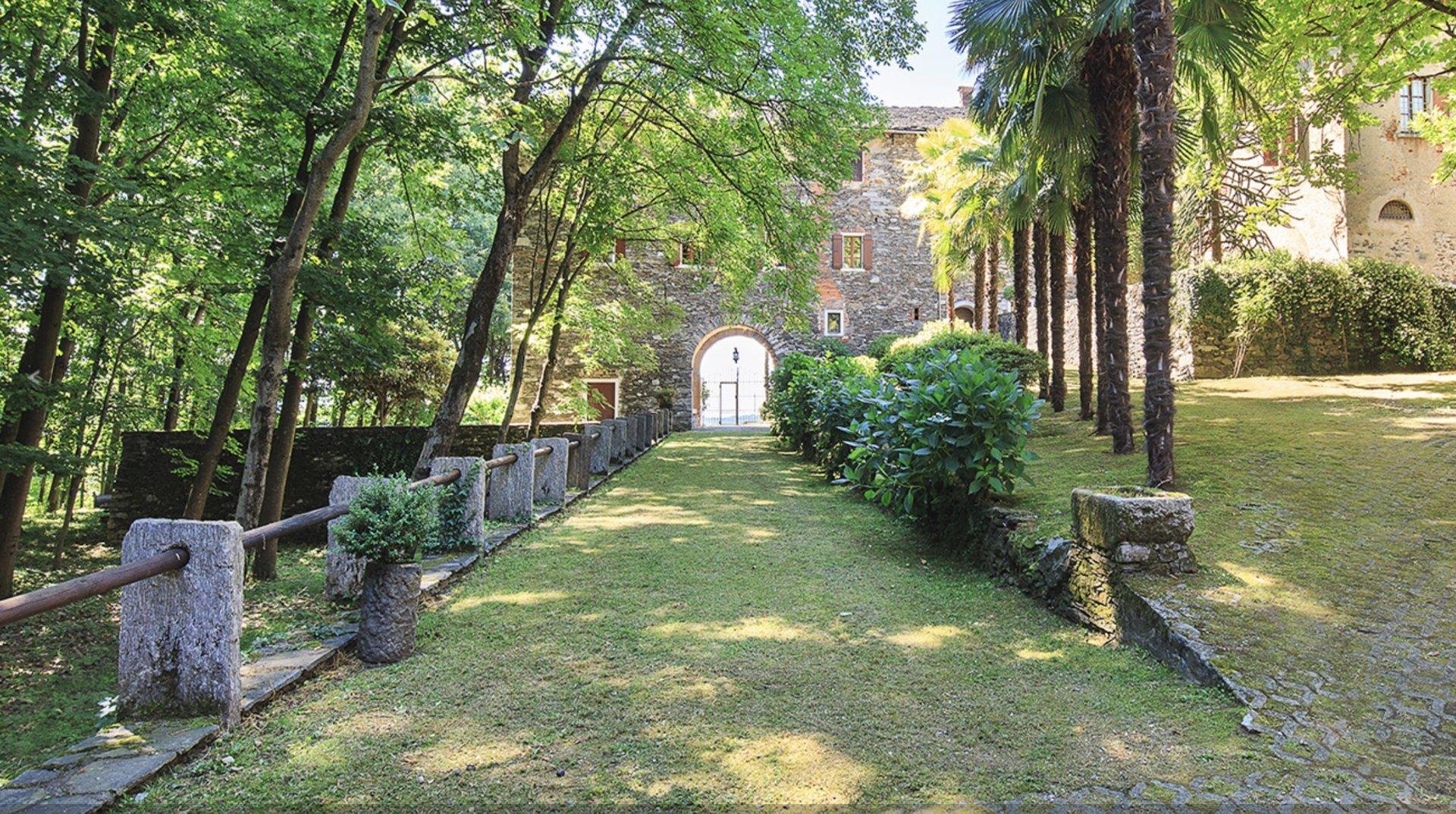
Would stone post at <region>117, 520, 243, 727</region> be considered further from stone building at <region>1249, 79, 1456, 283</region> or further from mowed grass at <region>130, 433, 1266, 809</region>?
stone building at <region>1249, 79, 1456, 283</region>

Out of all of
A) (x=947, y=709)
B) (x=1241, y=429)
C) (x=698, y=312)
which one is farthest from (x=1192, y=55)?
(x=698, y=312)

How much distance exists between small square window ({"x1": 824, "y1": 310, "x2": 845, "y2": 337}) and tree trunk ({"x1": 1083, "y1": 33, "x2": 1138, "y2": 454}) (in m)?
16.6

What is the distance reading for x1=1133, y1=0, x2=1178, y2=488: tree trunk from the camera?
598 centimetres

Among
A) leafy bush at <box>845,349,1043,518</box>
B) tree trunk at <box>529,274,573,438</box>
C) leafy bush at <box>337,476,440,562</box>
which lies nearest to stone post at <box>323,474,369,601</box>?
leafy bush at <box>337,476,440,562</box>

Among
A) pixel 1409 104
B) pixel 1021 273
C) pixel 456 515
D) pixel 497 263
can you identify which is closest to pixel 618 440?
pixel 497 263

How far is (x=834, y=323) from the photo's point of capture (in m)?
25.7

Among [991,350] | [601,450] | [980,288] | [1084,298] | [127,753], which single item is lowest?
[127,753]

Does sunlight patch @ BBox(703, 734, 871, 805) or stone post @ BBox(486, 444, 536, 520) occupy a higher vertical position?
stone post @ BBox(486, 444, 536, 520)

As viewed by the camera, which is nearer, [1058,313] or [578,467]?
[578,467]

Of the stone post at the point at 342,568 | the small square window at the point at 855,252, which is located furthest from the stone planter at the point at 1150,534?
the small square window at the point at 855,252

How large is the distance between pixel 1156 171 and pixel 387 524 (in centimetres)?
636

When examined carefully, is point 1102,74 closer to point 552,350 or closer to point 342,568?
point 342,568

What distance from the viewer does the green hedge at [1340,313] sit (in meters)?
14.0

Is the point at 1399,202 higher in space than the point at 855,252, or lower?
lower
